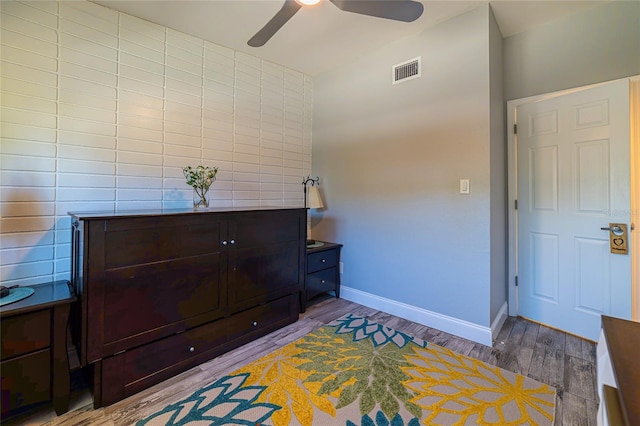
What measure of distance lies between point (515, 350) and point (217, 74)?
3502 mm

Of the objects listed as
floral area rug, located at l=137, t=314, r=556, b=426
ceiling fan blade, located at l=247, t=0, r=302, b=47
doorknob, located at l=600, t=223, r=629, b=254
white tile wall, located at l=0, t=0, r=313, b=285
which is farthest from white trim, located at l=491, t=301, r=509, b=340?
ceiling fan blade, located at l=247, t=0, r=302, b=47

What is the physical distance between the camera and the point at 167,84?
242 cm

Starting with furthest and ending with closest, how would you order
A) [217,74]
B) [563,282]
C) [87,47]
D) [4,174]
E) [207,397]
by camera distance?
[217,74] → [563,282] → [87,47] → [4,174] → [207,397]

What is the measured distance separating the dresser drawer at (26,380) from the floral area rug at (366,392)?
0.56 m

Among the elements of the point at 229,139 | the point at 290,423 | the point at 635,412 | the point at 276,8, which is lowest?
the point at 290,423

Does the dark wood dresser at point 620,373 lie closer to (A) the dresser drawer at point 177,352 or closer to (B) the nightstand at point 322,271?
(A) the dresser drawer at point 177,352

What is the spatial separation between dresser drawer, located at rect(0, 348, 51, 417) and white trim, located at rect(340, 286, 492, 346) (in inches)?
96.9

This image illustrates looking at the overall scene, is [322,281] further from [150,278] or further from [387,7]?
[387,7]

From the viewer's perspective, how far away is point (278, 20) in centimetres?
177

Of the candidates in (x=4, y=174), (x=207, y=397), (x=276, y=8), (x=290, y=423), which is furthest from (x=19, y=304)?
(x=276, y=8)

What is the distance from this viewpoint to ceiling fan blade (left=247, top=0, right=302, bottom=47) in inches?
64.4

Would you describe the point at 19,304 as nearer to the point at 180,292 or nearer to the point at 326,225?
the point at 180,292

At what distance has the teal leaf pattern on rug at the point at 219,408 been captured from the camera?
4.82ft

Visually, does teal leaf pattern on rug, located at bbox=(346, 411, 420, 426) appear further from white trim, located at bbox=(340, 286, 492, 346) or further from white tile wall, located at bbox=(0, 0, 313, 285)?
white tile wall, located at bbox=(0, 0, 313, 285)
